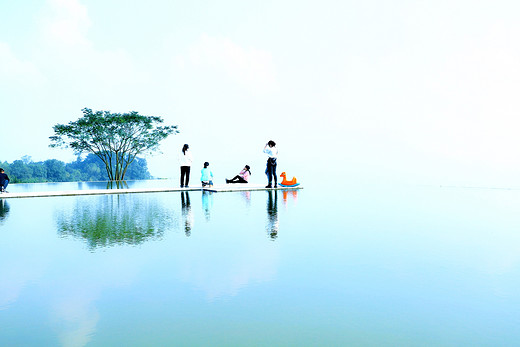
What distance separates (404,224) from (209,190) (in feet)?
43.7

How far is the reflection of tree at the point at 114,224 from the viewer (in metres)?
7.85

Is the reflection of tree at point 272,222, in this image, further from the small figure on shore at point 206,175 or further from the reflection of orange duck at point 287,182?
the reflection of orange duck at point 287,182

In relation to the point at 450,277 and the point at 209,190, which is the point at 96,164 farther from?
the point at 450,277

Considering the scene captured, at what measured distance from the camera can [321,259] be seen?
20.2 ft

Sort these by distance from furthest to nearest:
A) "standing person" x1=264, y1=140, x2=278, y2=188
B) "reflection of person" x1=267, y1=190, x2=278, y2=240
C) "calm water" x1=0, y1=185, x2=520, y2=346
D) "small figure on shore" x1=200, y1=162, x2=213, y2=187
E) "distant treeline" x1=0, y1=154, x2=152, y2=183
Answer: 1. "distant treeline" x1=0, y1=154, x2=152, y2=183
2. "small figure on shore" x1=200, y1=162, x2=213, y2=187
3. "standing person" x1=264, y1=140, x2=278, y2=188
4. "reflection of person" x1=267, y1=190, x2=278, y2=240
5. "calm water" x1=0, y1=185, x2=520, y2=346

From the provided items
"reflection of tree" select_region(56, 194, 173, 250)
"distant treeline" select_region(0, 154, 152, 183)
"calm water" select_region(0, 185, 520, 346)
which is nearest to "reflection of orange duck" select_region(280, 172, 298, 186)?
"reflection of tree" select_region(56, 194, 173, 250)

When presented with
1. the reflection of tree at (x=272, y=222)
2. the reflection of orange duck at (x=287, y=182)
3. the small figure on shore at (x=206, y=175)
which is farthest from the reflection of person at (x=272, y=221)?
the reflection of orange duck at (x=287, y=182)

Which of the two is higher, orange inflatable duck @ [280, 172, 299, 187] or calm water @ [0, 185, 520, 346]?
orange inflatable duck @ [280, 172, 299, 187]

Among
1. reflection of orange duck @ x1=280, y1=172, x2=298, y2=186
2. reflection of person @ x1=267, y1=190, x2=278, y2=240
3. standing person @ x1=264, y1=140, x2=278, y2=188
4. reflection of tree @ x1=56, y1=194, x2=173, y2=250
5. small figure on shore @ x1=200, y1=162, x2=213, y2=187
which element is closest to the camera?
reflection of tree @ x1=56, y1=194, x2=173, y2=250

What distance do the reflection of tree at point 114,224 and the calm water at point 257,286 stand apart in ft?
0.22

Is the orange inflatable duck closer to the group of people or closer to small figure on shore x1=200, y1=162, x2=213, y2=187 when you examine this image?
the group of people

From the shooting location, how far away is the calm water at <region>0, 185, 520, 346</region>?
3.52 metres

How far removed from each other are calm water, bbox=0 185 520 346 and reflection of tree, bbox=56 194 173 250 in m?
0.07

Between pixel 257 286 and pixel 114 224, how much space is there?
6032 millimetres
